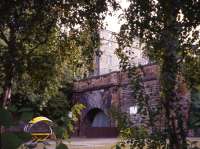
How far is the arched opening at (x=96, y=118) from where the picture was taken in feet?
132

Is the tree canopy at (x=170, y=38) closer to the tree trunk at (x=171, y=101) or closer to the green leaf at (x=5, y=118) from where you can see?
the tree trunk at (x=171, y=101)

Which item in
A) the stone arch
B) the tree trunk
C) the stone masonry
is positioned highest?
the stone masonry

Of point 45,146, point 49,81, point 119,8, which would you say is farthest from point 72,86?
point 45,146

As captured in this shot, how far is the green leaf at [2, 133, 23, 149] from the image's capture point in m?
1.72

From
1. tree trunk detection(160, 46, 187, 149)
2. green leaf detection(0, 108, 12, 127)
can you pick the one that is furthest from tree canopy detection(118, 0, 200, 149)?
green leaf detection(0, 108, 12, 127)

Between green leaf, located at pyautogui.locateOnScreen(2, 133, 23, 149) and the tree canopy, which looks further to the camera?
the tree canopy

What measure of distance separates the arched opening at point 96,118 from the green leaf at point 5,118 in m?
38.2

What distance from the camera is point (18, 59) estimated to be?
6332 mm

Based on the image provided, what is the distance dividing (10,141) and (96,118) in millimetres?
39344

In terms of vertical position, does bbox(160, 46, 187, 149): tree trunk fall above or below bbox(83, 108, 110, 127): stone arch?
below

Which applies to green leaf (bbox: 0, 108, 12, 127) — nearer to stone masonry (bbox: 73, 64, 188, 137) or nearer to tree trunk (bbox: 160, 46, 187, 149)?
tree trunk (bbox: 160, 46, 187, 149)

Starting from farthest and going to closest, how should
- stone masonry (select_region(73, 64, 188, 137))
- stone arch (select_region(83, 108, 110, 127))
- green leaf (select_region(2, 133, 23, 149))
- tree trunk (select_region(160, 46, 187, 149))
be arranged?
stone arch (select_region(83, 108, 110, 127)), stone masonry (select_region(73, 64, 188, 137)), tree trunk (select_region(160, 46, 187, 149)), green leaf (select_region(2, 133, 23, 149))

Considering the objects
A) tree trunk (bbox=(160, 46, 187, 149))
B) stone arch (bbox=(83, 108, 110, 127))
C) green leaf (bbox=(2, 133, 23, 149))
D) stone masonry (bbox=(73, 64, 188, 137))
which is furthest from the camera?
stone arch (bbox=(83, 108, 110, 127))

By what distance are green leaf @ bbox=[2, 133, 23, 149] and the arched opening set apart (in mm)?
38263
